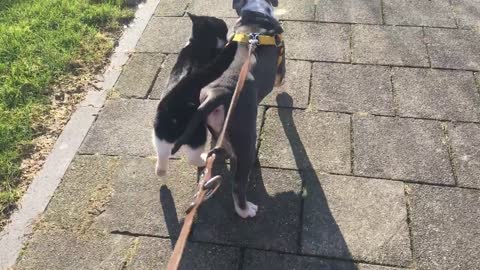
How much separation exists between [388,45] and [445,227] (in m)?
2.16

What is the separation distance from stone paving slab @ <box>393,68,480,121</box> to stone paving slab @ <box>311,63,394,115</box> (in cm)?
12

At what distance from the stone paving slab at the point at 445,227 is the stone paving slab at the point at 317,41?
5.54 ft

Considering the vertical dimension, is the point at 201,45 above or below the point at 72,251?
above

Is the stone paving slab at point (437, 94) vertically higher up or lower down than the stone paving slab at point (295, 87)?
lower down

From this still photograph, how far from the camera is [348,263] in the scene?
280cm

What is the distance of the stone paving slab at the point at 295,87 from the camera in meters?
3.95

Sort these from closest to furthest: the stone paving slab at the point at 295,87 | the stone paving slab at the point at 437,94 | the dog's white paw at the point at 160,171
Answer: the dog's white paw at the point at 160,171, the stone paving slab at the point at 437,94, the stone paving slab at the point at 295,87

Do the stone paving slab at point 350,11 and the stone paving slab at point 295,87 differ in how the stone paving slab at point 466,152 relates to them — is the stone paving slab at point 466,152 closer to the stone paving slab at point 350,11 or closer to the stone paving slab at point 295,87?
the stone paving slab at point 295,87

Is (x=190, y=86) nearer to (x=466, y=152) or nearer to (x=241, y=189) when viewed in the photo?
(x=241, y=189)

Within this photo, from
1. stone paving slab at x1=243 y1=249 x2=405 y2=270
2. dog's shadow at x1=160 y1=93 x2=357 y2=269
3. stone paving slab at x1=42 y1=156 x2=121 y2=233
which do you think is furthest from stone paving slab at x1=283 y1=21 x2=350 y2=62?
stone paving slab at x1=243 y1=249 x2=405 y2=270

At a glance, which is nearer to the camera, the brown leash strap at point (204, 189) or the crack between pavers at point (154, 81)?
the brown leash strap at point (204, 189)

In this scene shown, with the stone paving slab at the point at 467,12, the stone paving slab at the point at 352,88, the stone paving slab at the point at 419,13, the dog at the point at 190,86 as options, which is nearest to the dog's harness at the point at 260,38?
the dog at the point at 190,86

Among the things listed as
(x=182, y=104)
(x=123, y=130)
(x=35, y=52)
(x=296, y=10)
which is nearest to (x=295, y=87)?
(x=296, y=10)

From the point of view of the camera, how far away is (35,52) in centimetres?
457
